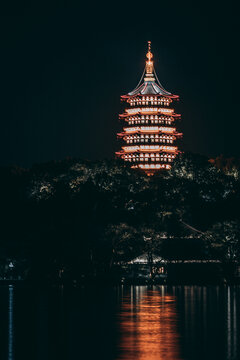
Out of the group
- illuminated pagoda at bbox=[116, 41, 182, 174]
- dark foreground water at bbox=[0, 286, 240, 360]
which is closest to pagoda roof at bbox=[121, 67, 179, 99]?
illuminated pagoda at bbox=[116, 41, 182, 174]

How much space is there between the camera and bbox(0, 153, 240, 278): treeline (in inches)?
3334

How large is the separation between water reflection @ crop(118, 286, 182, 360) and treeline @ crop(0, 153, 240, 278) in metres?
12.9

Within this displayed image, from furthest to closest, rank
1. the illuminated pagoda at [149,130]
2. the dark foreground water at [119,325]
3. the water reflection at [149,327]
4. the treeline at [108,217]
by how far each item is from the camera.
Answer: the illuminated pagoda at [149,130] → the treeline at [108,217] → the dark foreground water at [119,325] → the water reflection at [149,327]

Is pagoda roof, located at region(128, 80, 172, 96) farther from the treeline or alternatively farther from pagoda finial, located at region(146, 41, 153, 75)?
the treeline

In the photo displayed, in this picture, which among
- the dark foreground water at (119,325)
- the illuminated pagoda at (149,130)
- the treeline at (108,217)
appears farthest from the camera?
the illuminated pagoda at (149,130)

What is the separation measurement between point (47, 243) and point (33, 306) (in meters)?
21.7

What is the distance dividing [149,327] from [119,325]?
2.17 meters

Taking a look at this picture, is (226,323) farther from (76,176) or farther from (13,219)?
(76,176)

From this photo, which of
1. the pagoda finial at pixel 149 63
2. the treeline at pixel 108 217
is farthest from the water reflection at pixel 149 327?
the pagoda finial at pixel 149 63

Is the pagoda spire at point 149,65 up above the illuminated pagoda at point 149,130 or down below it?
above

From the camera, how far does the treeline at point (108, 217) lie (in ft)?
278

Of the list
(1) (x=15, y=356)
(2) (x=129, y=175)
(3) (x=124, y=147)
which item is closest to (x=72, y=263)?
(2) (x=129, y=175)

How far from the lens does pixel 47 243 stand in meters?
83.9

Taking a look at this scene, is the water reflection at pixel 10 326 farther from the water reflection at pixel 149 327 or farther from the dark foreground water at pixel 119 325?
the water reflection at pixel 149 327
